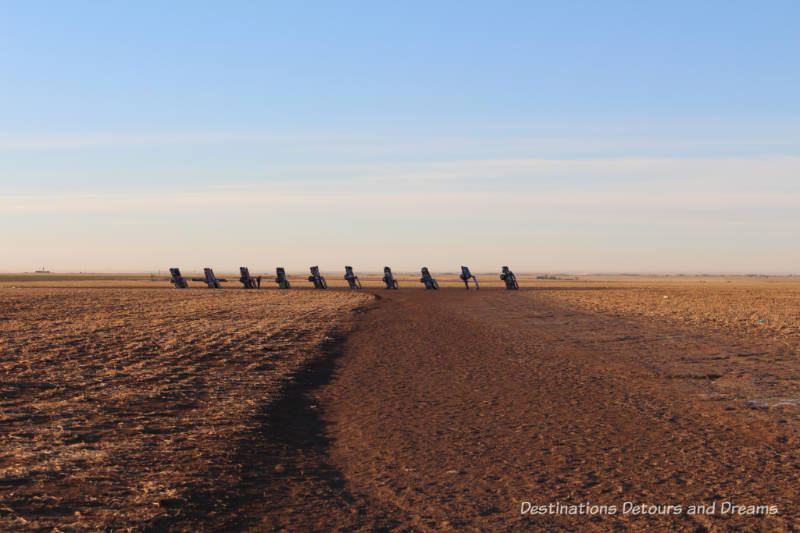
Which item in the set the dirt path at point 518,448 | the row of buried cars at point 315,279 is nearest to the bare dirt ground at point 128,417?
the dirt path at point 518,448

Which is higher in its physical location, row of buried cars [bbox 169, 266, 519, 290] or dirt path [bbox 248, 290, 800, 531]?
row of buried cars [bbox 169, 266, 519, 290]

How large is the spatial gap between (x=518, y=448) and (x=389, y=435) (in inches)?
65.6

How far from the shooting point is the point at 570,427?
9117 millimetres

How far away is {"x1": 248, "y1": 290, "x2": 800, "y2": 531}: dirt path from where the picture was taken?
230 inches

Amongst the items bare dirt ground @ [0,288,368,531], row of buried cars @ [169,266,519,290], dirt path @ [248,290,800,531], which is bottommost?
dirt path @ [248,290,800,531]

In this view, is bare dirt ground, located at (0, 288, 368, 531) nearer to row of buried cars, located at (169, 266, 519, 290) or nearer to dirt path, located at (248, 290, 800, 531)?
dirt path, located at (248, 290, 800, 531)

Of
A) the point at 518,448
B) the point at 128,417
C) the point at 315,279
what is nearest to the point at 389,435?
the point at 518,448

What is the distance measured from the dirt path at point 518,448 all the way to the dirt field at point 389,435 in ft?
0.11

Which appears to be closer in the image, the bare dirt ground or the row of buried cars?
the bare dirt ground

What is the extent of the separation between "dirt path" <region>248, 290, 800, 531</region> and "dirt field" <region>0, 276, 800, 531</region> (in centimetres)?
3

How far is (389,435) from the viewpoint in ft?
28.6

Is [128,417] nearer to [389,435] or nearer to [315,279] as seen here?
[389,435]

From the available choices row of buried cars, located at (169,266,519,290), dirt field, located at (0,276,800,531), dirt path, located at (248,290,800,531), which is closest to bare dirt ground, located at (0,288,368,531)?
dirt field, located at (0,276,800,531)

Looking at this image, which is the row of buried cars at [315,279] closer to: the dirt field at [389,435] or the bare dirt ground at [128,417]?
the bare dirt ground at [128,417]
